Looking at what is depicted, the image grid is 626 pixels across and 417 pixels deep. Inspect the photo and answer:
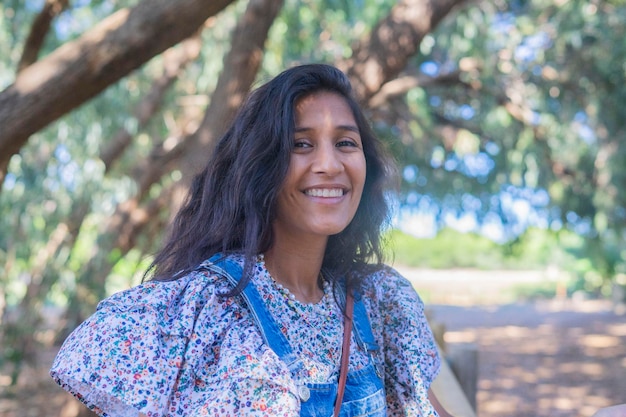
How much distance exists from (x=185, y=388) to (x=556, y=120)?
8.87 meters

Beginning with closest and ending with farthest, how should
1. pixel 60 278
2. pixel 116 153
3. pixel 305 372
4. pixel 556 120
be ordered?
pixel 305 372, pixel 60 278, pixel 116 153, pixel 556 120

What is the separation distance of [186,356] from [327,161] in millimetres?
525

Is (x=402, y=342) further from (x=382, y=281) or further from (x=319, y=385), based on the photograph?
(x=319, y=385)

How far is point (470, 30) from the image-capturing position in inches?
346

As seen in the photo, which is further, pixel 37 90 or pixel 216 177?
pixel 37 90

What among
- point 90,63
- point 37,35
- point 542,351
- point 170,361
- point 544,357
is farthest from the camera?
point 542,351

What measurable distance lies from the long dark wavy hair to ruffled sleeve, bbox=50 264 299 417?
0.11 m

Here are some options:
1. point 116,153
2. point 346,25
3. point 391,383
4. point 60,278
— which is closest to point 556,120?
point 346,25

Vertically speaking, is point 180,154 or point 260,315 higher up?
point 180,154

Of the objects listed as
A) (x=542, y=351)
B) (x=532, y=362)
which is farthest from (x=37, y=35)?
(x=542, y=351)

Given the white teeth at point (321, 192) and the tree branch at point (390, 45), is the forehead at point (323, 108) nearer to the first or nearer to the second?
the white teeth at point (321, 192)

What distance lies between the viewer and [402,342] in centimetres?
193

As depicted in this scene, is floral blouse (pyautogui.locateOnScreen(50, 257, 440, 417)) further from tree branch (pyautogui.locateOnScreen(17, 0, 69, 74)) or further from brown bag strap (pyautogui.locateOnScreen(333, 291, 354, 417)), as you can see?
tree branch (pyautogui.locateOnScreen(17, 0, 69, 74))

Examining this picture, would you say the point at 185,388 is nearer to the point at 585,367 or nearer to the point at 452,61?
the point at 452,61
